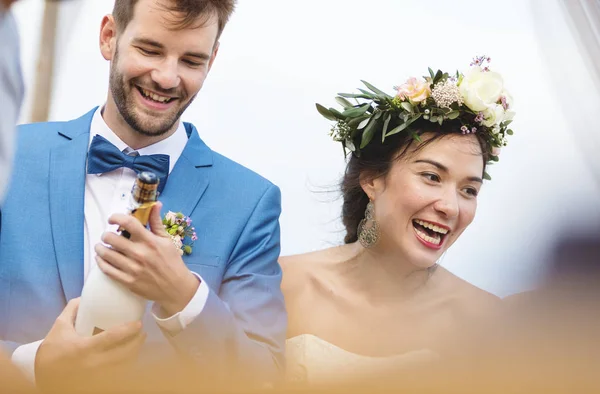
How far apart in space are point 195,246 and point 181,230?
0.07m

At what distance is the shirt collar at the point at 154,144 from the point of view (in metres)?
2.14

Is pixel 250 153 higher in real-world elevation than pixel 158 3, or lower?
lower

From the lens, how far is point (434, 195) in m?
2.40

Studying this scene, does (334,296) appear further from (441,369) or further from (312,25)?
(441,369)

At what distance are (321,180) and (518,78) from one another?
2.61ft

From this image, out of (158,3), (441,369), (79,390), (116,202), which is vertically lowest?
(116,202)

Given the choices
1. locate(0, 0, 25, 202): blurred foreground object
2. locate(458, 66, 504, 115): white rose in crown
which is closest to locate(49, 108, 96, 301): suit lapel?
locate(0, 0, 25, 202): blurred foreground object

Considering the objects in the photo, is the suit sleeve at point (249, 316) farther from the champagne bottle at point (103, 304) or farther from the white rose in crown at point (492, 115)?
the white rose in crown at point (492, 115)

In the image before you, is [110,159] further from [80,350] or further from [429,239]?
[429,239]

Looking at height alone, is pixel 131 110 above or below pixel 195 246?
above

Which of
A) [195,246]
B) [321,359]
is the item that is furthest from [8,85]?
[321,359]

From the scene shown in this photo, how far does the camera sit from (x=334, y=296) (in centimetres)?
259

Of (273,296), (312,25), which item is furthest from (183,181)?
(312,25)

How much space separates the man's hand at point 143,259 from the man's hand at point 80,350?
9 cm
